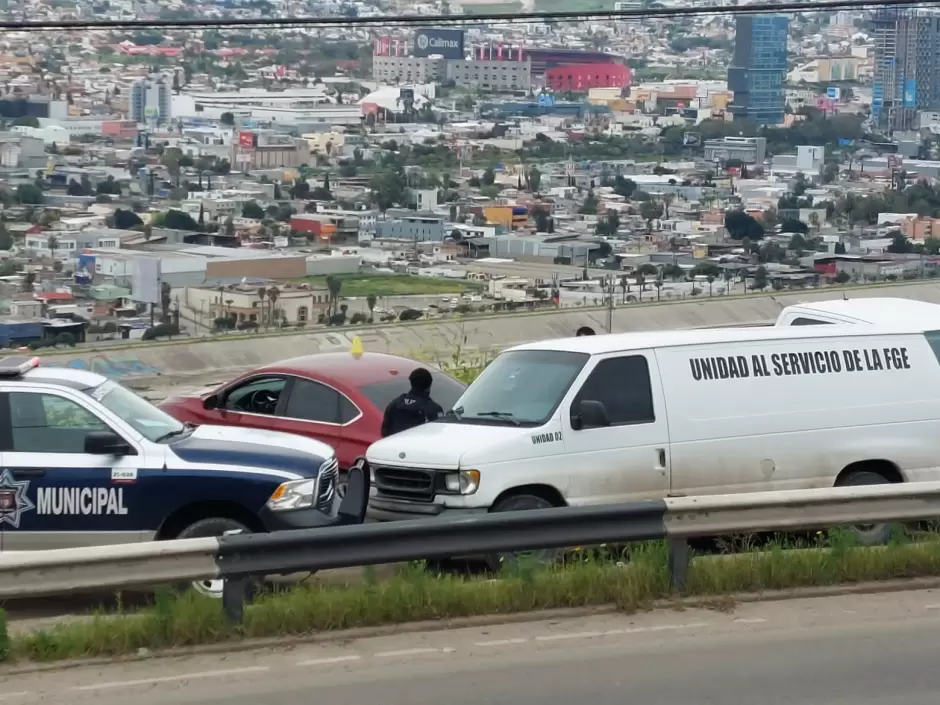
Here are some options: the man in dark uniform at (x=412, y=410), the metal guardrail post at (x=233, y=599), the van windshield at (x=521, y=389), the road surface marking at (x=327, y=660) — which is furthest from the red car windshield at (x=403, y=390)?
the road surface marking at (x=327, y=660)

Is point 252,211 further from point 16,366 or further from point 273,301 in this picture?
point 16,366

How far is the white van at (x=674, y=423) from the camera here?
9.95 metres

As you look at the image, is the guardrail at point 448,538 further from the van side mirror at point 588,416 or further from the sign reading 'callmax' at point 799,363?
the sign reading 'callmax' at point 799,363

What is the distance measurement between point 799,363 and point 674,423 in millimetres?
1098

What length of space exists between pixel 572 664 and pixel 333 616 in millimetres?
1371

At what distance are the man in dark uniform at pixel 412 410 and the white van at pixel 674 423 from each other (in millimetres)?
694

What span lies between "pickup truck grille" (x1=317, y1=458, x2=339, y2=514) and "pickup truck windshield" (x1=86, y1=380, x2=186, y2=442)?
0.98 m

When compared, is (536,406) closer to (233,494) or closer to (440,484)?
(440,484)

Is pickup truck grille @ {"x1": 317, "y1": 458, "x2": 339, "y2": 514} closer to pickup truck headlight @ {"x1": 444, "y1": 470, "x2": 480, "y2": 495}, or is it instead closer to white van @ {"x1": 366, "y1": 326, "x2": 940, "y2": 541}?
white van @ {"x1": 366, "y1": 326, "x2": 940, "y2": 541}

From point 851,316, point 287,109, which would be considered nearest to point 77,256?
point 851,316

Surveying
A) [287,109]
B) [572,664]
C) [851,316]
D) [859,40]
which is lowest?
[572,664]

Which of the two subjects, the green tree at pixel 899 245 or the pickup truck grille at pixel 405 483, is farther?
the green tree at pixel 899 245

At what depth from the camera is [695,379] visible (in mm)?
10469

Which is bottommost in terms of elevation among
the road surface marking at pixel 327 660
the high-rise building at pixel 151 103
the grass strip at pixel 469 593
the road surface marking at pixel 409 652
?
the road surface marking at pixel 327 660
